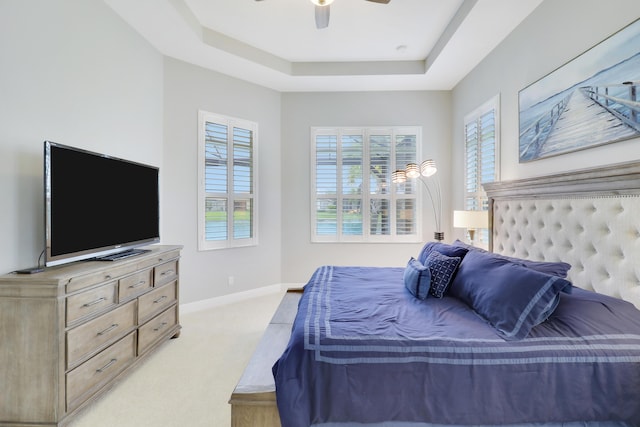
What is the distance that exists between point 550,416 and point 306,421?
113 centimetres

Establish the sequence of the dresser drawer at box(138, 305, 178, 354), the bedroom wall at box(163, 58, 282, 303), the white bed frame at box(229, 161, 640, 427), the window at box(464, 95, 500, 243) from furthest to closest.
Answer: the bedroom wall at box(163, 58, 282, 303)
the window at box(464, 95, 500, 243)
the dresser drawer at box(138, 305, 178, 354)
the white bed frame at box(229, 161, 640, 427)

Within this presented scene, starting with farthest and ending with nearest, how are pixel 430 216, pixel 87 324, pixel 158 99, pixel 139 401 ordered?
1. pixel 430 216
2. pixel 158 99
3. pixel 139 401
4. pixel 87 324

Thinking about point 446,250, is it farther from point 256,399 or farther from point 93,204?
point 93,204

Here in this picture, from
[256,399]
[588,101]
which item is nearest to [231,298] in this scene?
[256,399]

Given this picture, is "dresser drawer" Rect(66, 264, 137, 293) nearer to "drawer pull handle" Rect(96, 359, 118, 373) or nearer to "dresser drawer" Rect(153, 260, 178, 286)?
"dresser drawer" Rect(153, 260, 178, 286)

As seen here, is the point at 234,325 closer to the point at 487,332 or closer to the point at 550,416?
the point at 487,332

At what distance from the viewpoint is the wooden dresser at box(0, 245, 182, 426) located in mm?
1622

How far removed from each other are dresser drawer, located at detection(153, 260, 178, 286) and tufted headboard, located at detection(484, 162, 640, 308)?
3219 millimetres

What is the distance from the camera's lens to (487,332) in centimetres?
151

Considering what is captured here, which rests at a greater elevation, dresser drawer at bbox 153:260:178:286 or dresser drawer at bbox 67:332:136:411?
dresser drawer at bbox 153:260:178:286

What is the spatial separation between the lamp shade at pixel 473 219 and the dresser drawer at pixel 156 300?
3122 millimetres

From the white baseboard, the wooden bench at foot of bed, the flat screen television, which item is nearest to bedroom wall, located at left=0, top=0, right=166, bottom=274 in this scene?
the flat screen television

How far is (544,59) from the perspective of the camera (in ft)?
7.83

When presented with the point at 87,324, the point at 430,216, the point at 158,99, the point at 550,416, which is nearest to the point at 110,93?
the point at 158,99
